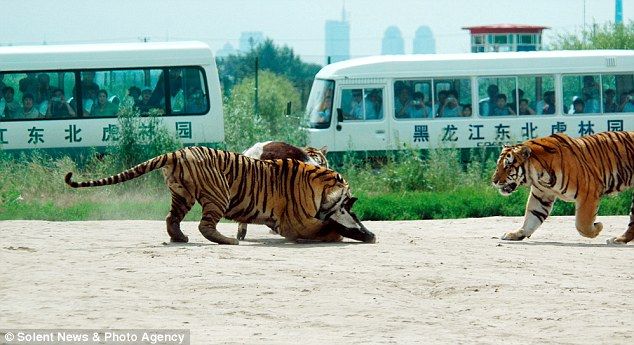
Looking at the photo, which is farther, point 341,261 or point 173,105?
point 173,105

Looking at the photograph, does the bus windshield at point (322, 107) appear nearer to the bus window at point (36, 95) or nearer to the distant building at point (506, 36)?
A: the bus window at point (36, 95)

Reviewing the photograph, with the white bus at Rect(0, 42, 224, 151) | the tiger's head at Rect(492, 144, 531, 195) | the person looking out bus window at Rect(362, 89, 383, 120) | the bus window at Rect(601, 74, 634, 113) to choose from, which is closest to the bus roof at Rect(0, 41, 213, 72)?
the white bus at Rect(0, 42, 224, 151)

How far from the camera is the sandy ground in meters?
8.67

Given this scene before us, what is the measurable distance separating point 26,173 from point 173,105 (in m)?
4.27

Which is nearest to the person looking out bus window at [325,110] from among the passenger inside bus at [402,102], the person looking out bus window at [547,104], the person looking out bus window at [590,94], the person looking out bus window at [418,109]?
the passenger inside bus at [402,102]

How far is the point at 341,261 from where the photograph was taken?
11.4 m

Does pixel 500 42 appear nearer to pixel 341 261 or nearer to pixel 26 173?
pixel 26 173

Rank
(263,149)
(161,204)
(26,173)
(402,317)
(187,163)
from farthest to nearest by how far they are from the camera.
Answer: (26,173) → (161,204) → (263,149) → (187,163) → (402,317)

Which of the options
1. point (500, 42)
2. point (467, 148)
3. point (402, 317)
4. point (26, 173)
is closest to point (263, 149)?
point (402, 317)

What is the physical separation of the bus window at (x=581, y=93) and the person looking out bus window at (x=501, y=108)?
1.01 metres

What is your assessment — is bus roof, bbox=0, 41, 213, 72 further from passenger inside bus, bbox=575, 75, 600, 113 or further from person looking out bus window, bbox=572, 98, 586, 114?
passenger inside bus, bbox=575, 75, 600, 113

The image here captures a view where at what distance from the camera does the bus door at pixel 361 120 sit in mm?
24328

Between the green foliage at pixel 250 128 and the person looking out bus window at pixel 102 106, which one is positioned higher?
the person looking out bus window at pixel 102 106

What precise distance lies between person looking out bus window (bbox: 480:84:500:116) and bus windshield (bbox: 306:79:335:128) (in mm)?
2560
